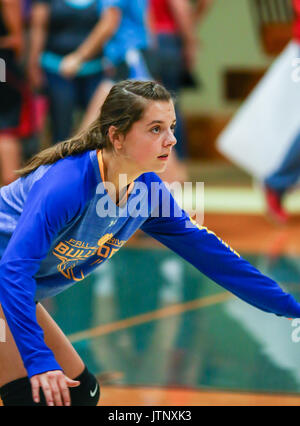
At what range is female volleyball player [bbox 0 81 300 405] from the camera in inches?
93.8

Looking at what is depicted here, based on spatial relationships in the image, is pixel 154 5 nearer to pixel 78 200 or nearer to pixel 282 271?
pixel 282 271

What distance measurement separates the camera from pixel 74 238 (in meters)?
2.67

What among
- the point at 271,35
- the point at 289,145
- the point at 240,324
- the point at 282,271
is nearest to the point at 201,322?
the point at 240,324

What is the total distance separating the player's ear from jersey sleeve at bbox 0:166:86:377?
18 cm

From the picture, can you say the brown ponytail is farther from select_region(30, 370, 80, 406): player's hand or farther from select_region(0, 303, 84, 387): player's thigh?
select_region(30, 370, 80, 406): player's hand

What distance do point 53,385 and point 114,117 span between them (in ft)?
2.51

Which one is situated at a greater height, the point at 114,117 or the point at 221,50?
the point at 221,50

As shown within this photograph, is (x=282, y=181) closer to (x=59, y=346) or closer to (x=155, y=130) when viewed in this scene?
(x=59, y=346)

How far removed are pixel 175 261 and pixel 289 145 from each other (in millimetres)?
1649

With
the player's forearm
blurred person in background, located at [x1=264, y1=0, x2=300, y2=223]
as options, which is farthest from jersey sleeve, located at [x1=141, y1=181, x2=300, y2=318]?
blurred person in background, located at [x1=264, y1=0, x2=300, y2=223]

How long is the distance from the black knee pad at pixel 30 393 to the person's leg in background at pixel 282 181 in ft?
15.6

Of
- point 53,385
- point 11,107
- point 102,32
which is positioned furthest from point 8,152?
point 53,385

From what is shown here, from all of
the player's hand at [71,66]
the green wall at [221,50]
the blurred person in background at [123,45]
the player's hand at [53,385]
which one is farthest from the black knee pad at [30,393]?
the green wall at [221,50]

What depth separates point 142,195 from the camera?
275cm
